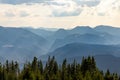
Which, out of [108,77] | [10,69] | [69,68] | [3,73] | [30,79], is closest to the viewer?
[30,79]

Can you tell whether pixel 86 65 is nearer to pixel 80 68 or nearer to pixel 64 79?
pixel 80 68

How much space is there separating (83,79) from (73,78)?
41.3 feet

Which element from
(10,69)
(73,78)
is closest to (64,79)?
(73,78)

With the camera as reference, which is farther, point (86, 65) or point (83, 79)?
point (86, 65)

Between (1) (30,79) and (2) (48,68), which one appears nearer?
(1) (30,79)

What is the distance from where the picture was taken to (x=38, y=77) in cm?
12612

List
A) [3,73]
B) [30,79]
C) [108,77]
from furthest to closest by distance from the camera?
[3,73] → [108,77] → [30,79]

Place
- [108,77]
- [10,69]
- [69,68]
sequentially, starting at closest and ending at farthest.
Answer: [108,77] → [69,68] → [10,69]

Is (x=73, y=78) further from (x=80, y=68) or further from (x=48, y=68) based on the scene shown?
(x=48, y=68)

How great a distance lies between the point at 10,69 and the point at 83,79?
54.9m

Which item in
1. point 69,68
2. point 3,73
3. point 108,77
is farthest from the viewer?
point 69,68

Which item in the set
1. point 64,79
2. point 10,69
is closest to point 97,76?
point 64,79

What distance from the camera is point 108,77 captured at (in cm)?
13338

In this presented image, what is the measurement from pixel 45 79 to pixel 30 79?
20.0m
